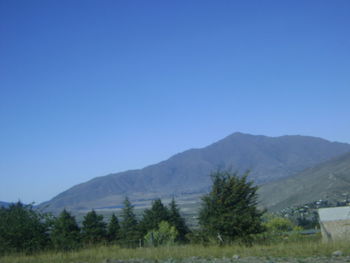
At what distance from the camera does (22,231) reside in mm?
17172

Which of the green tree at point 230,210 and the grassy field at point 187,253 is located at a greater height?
the green tree at point 230,210

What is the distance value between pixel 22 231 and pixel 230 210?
29.5 ft

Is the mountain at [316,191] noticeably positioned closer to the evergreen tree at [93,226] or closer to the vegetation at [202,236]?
the evergreen tree at [93,226]

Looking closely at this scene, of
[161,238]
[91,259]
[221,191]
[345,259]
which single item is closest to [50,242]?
[161,238]

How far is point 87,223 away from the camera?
53.6 metres

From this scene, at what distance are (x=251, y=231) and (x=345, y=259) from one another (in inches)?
279

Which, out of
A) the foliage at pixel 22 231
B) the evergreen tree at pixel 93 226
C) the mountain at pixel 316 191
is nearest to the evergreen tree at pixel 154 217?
the evergreen tree at pixel 93 226

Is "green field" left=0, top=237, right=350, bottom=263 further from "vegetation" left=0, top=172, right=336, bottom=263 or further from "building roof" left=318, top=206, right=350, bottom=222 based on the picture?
"building roof" left=318, top=206, right=350, bottom=222

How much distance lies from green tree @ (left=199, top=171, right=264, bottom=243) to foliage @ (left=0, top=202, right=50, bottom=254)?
720 cm


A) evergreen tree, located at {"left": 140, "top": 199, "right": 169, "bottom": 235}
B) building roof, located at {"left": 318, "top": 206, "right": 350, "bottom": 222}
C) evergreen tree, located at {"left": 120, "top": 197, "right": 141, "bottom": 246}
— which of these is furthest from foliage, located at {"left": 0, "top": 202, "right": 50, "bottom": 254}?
evergreen tree, located at {"left": 140, "top": 199, "right": 169, "bottom": 235}

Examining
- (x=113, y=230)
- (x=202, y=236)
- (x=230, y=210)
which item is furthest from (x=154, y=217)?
(x=230, y=210)

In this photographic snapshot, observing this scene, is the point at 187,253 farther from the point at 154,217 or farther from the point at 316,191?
the point at 316,191

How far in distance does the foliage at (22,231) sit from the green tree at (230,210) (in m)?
7.20

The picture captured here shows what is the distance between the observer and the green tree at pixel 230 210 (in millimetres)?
17750
